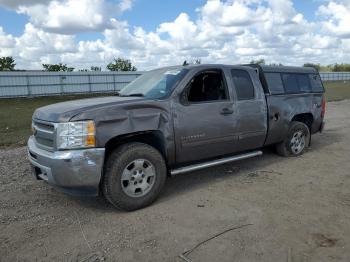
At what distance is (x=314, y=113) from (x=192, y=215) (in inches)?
174

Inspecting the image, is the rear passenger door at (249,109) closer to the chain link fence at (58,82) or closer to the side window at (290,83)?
the side window at (290,83)

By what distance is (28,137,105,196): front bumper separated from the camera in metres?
4.19

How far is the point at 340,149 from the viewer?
8.11 meters

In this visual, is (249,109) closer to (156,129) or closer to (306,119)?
(156,129)

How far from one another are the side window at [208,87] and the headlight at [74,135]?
5.47 feet

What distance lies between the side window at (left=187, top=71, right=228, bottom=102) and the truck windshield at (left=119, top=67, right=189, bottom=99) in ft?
0.87

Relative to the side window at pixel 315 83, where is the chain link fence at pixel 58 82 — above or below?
below

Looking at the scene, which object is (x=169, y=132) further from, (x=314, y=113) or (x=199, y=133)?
(x=314, y=113)

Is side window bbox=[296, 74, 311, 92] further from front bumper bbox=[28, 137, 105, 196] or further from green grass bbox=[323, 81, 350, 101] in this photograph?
green grass bbox=[323, 81, 350, 101]

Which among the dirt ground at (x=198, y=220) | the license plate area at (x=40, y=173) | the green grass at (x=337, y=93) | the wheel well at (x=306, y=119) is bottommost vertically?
the green grass at (x=337, y=93)

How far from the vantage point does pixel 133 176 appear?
183 inches

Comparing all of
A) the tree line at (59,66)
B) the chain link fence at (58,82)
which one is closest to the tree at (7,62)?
the tree line at (59,66)

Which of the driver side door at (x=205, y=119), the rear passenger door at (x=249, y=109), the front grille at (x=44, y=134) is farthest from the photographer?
the rear passenger door at (x=249, y=109)

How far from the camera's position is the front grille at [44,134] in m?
4.40
